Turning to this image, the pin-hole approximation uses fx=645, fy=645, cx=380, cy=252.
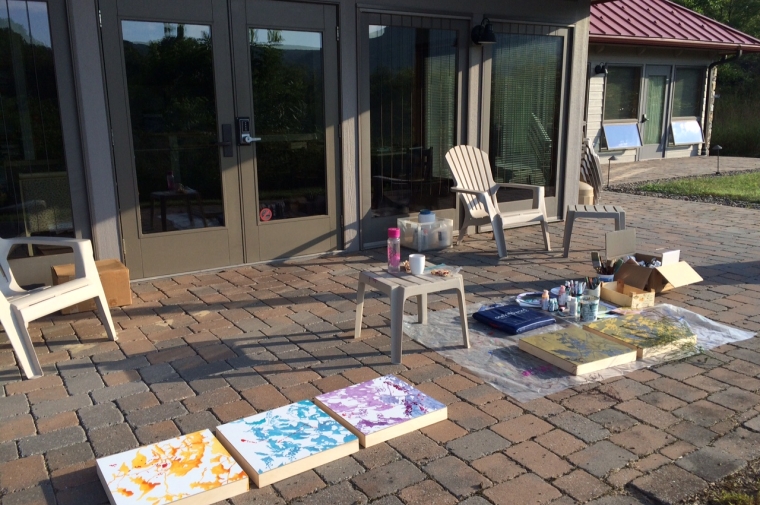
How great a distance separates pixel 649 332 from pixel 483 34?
3505mm

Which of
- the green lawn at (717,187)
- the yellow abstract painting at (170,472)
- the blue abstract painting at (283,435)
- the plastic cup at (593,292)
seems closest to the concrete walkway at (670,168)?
the green lawn at (717,187)

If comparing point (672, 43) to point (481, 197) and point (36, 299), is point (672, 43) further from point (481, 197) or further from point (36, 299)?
point (36, 299)

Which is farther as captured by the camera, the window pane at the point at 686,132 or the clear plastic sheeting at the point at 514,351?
the window pane at the point at 686,132

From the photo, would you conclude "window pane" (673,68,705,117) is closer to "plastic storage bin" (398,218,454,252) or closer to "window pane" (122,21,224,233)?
"plastic storage bin" (398,218,454,252)

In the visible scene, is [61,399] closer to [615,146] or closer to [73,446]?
[73,446]

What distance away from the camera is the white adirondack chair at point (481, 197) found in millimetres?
5398

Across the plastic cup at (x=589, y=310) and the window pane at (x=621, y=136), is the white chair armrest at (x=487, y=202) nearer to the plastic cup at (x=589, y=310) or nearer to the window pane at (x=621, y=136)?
the plastic cup at (x=589, y=310)

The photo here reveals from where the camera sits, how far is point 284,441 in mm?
2473

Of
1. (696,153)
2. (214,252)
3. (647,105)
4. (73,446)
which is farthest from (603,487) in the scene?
(696,153)

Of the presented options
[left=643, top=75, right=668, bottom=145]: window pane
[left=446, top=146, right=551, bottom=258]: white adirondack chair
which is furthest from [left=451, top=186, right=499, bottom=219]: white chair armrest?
[left=643, top=75, right=668, bottom=145]: window pane

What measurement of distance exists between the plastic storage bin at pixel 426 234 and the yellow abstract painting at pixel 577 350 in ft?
7.51

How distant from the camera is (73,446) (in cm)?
254

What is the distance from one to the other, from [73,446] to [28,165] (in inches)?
97.1

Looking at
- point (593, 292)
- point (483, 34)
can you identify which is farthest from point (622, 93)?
point (593, 292)
